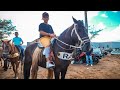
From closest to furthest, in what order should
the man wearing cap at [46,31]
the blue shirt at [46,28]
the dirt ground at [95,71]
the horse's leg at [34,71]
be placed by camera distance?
1. the man wearing cap at [46,31]
2. the blue shirt at [46,28]
3. the horse's leg at [34,71]
4. the dirt ground at [95,71]

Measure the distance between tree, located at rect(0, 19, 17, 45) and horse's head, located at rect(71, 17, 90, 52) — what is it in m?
1.82

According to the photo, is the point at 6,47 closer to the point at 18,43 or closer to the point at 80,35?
the point at 18,43

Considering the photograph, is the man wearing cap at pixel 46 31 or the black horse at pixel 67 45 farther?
the man wearing cap at pixel 46 31

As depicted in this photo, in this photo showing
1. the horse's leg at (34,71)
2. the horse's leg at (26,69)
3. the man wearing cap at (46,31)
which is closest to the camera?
the man wearing cap at (46,31)

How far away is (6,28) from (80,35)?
89.3 inches

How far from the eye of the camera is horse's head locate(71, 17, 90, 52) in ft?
13.4

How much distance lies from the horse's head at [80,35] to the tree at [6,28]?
1.82m

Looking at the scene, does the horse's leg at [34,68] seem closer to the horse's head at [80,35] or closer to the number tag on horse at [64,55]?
the number tag on horse at [64,55]

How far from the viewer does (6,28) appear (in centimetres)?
505

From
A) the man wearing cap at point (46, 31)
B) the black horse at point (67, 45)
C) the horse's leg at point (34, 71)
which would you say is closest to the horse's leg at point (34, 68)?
the horse's leg at point (34, 71)

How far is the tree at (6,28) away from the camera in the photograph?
490 cm

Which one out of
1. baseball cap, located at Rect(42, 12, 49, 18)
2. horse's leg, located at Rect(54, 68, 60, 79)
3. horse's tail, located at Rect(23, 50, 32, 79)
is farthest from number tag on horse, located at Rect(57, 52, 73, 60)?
baseball cap, located at Rect(42, 12, 49, 18)

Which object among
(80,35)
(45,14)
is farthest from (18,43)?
(80,35)
